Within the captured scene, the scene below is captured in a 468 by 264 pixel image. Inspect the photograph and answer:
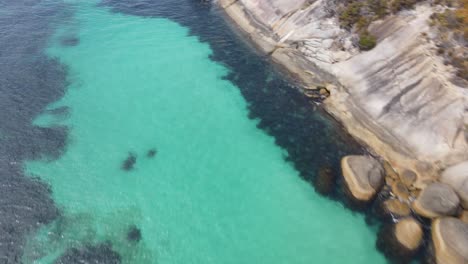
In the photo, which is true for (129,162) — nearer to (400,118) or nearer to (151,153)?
(151,153)

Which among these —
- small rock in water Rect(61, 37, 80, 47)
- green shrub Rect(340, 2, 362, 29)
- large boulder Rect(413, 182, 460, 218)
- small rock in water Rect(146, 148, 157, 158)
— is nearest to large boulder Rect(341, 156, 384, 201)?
large boulder Rect(413, 182, 460, 218)

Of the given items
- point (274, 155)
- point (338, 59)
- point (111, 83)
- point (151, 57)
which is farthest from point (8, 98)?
point (338, 59)

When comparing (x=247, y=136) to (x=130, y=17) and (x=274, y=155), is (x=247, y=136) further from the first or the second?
(x=130, y=17)

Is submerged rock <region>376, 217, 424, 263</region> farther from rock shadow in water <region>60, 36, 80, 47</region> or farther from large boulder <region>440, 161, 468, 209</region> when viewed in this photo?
rock shadow in water <region>60, 36, 80, 47</region>

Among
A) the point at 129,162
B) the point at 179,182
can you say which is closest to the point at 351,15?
the point at 179,182

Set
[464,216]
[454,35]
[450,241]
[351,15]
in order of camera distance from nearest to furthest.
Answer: [450,241]
[464,216]
[454,35]
[351,15]

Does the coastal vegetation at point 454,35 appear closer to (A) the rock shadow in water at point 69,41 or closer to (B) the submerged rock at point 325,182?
(B) the submerged rock at point 325,182
